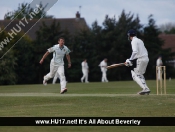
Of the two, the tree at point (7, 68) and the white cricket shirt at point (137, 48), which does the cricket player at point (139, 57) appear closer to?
the white cricket shirt at point (137, 48)

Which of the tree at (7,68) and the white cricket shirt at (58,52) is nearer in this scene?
the white cricket shirt at (58,52)

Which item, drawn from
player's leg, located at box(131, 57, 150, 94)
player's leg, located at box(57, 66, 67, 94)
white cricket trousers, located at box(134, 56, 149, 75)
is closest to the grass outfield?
player's leg, located at box(131, 57, 150, 94)

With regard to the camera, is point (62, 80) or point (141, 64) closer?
point (141, 64)

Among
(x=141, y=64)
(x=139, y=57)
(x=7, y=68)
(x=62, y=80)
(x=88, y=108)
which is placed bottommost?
(x=88, y=108)

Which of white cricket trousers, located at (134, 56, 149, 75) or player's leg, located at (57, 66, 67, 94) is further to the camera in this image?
player's leg, located at (57, 66, 67, 94)

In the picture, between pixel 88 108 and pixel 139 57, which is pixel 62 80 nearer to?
pixel 139 57

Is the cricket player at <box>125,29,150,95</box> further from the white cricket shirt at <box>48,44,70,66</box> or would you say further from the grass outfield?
the white cricket shirt at <box>48,44,70,66</box>

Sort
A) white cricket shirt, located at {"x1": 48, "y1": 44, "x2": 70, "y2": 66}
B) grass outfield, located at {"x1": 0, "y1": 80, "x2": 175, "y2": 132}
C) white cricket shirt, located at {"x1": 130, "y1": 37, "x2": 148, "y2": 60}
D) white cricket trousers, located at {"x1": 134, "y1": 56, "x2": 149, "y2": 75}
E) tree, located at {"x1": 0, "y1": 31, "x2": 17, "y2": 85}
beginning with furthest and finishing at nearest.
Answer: tree, located at {"x1": 0, "y1": 31, "x2": 17, "y2": 85} → white cricket shirt, located at {"x1": 48, "y1": 44, "x2": 70, "y2": 66} → white cricket trousers, located at {"x1": 134, "y1": 56, "x2": 149, "y2": 75} → white cricket shirt, located at {"x1": 130, "y1": 37, "x2": 148, "y2": 60} → grass outfield, located at {"x1": 0, "y1": 80, "x2": 175, "y2": 132}

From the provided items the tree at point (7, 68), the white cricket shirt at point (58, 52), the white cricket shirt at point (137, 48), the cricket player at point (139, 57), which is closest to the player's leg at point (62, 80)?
the white cricket shirt at point (58, 52)

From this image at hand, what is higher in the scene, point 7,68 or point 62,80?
point 62,80

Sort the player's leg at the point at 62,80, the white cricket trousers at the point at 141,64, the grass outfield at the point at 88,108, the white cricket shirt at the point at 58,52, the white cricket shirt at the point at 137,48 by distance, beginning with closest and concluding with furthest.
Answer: the grass outfield at the point at 88,108
the white cricket shirt at the point at 137,48
the white cricket trousers at the point at 141,64
the player's leg at the point at 62,80
the white cricket shirt at the point at 58,52

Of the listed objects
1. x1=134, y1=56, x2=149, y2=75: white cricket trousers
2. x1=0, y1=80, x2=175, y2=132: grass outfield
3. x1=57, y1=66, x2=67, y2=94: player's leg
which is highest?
x1=134, y1=56, x2=149, y2=75: white cricket trousers

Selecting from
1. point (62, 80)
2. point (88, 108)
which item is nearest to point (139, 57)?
point (62, 80)

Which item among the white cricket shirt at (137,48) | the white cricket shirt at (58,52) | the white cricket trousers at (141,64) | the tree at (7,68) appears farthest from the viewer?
the tree at (7,68)
